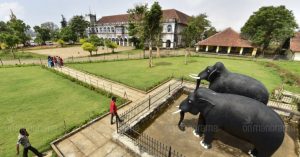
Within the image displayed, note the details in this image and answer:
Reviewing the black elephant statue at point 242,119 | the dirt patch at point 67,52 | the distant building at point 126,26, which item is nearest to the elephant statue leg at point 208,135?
the black elephant statue at point 242,119

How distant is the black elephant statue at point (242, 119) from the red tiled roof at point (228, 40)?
32.3m

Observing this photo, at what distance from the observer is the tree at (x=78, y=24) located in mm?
62750

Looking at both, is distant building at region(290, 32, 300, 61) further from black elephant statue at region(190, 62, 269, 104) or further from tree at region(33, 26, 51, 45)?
tree at region(33, 26, 51, 45)

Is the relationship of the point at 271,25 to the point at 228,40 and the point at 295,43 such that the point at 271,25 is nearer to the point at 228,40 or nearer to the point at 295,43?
the point at 295,43

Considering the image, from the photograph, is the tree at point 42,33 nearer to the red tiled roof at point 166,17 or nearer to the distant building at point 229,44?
the red tiled roof at point 166,17

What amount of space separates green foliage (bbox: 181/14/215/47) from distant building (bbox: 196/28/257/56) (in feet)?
11.9

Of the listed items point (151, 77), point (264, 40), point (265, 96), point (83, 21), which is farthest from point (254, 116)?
point (83, 21)

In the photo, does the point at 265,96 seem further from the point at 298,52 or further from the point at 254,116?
the point at 298,52

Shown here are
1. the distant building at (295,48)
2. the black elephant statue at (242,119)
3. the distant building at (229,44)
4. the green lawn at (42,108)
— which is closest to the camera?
the black elephant statue at (242,119)

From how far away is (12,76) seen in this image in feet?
55.3

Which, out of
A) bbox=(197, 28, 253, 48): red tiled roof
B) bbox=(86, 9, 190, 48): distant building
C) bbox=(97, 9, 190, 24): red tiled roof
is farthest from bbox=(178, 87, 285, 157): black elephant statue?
bbox=(97, 9, 190, 24): red tiled roof

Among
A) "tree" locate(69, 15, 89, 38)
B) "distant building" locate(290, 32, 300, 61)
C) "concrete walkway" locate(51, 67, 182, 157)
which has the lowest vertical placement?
"concrete walkway" locate(51, 67, 182, 157)

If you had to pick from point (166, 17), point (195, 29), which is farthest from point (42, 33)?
point (195, 29)

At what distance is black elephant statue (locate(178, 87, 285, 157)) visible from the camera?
4.62 metres
